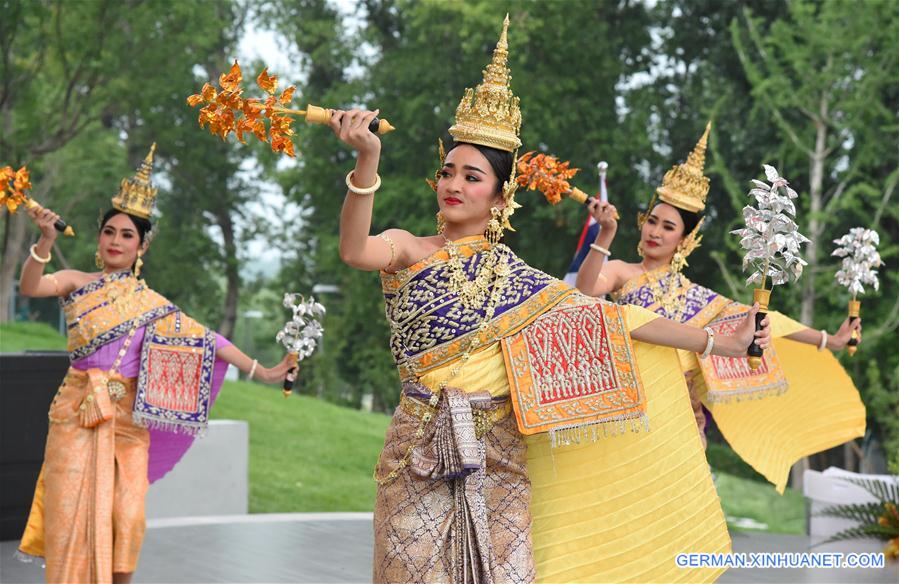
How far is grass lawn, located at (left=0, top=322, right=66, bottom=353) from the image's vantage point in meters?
18.7

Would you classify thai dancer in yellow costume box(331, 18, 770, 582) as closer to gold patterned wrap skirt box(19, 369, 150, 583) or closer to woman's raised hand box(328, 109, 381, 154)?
woman's raised hand box(328, 109, 381, 154)

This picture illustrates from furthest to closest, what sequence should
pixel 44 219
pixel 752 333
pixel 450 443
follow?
pixel 44 219
pixel 752 333
pixel 450 443

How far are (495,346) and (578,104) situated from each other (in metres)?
15.9

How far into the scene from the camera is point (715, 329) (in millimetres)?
6418

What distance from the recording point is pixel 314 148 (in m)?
22.8

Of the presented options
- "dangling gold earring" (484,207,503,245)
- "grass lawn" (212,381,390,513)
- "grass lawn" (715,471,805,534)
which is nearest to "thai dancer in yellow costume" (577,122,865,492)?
"dangling gold earring" (484,207,503,245)

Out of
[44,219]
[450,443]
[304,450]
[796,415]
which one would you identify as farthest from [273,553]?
[304,450]

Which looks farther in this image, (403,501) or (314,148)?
(314,148)

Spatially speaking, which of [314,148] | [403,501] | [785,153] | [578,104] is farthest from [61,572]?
[314,148]

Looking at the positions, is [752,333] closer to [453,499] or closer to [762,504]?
[453,499]

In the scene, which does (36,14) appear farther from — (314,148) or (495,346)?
(495,346)

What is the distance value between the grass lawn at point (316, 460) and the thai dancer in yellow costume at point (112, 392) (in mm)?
5786

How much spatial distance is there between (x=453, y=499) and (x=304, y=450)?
11.7m

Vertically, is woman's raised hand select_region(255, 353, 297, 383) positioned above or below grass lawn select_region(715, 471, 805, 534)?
above
